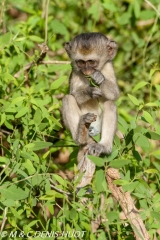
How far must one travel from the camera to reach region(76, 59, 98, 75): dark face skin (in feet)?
22.9

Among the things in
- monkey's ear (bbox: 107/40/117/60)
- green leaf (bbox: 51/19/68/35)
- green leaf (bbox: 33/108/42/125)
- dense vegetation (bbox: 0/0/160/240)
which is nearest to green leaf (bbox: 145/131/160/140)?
dense vegetation (bbox: 0/0/160/240)

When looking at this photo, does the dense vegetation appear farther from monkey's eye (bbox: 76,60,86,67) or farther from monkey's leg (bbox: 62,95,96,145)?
monkey's eye (bbox: 76,60,86,67)

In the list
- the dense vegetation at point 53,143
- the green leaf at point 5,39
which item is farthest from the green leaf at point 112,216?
the green leaf at point 5,39

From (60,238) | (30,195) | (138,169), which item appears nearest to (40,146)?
(30,195)

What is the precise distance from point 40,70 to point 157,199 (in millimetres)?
2802

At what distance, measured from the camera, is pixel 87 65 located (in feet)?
23.3

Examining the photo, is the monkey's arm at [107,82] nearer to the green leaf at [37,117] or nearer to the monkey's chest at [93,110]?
the monkey's chest at [93,110]

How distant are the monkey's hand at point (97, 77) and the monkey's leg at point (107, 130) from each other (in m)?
0.29

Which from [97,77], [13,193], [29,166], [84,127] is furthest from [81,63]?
[13,193]

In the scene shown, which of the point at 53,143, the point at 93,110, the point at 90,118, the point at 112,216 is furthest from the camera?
the point at 53,143

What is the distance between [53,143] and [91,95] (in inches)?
53.2

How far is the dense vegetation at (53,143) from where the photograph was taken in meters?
5.60

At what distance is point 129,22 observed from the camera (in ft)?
33.1

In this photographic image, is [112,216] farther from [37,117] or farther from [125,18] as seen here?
[125,18]
